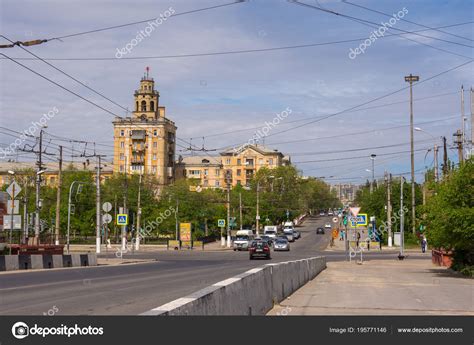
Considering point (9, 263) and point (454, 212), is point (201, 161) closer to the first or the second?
point (9, 263)

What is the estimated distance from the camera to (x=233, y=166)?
17962 centimetres

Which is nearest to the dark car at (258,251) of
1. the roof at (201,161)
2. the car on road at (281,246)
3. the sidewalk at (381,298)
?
the car on road at (281,246)

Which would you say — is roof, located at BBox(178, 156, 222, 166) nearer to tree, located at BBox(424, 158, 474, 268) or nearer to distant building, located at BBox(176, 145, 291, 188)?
distant building, located at BBox(176, 145, 291, 188)

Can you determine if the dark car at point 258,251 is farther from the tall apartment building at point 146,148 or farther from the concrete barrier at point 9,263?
the tall apartment building at point 146,148

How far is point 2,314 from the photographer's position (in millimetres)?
13453

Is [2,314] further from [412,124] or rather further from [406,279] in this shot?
[412,124]

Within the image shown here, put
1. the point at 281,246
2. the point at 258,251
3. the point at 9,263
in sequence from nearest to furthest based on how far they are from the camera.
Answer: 1. the point at 9,263
2. the point at 258,251
3. the point at 281,246

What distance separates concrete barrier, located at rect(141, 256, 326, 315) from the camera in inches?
329

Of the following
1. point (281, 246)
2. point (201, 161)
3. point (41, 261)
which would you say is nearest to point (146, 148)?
point (201, 161)

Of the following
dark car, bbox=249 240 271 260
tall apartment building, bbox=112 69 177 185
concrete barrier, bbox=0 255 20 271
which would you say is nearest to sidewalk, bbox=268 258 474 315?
concrete barrier, bbox=0 255 20 271

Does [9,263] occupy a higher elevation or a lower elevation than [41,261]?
higher

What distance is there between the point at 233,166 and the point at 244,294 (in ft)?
548

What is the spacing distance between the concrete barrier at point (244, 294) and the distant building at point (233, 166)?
506 ft
